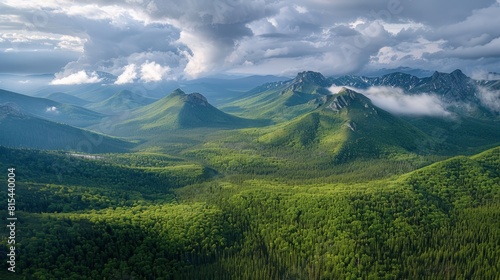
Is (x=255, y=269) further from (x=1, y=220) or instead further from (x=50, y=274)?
(x=1, y=220)

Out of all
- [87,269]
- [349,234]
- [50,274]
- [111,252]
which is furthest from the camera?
[349,234]

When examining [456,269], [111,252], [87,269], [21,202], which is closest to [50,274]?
[87,269]

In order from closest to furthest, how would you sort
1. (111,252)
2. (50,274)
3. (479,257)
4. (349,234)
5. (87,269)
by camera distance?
(50,274) < (87,269) < (111,252) < (479,257) < (349,234)

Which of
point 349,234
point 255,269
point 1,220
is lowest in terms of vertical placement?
point 255,269

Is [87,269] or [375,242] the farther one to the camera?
[375,242]

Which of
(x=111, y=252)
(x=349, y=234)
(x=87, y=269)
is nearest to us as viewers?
(x=87, y=269)

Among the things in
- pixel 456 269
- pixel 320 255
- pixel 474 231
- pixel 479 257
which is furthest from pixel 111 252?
pixel 474 231

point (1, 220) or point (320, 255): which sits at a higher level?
point (1, 220)

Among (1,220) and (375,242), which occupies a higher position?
(1,220)

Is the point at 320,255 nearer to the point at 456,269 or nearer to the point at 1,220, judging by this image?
the point at 456,269
